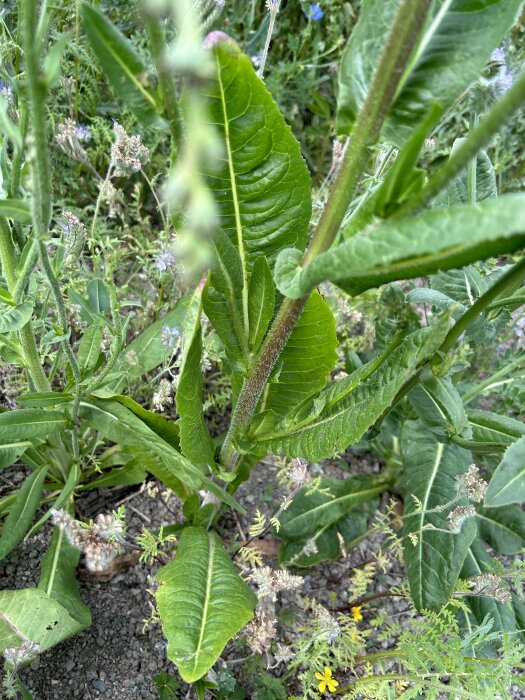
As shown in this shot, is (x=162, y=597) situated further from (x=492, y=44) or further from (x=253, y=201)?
(x=492, y=44)

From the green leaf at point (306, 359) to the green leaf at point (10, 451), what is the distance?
0.64 m

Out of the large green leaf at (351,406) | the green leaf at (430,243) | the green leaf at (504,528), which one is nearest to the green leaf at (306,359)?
the large green leaf at (351,406)

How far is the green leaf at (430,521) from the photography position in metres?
1.68

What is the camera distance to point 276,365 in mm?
1553

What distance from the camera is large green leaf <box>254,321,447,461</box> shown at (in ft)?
4.15

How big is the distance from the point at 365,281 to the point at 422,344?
0.25 meters

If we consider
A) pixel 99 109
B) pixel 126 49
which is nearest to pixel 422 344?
pixel 126 49

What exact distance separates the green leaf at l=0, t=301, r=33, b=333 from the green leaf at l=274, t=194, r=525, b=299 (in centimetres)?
63

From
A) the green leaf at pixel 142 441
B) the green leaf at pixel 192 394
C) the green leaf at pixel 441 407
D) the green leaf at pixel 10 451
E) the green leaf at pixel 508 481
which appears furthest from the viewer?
the green leaf at pixel 10 451

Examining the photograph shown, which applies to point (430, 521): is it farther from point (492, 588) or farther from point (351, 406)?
point (351, 406)

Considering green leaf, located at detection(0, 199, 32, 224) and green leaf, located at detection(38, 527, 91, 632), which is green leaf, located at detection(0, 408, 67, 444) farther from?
green leaf, located at detection(0, 199, 32, 224)

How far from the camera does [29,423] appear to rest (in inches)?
58.2

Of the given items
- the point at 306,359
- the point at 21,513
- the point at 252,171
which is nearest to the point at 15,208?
the point at 252,171

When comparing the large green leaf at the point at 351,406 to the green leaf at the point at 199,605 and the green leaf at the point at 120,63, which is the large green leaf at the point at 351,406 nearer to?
the green leaf at the point at 199,605
